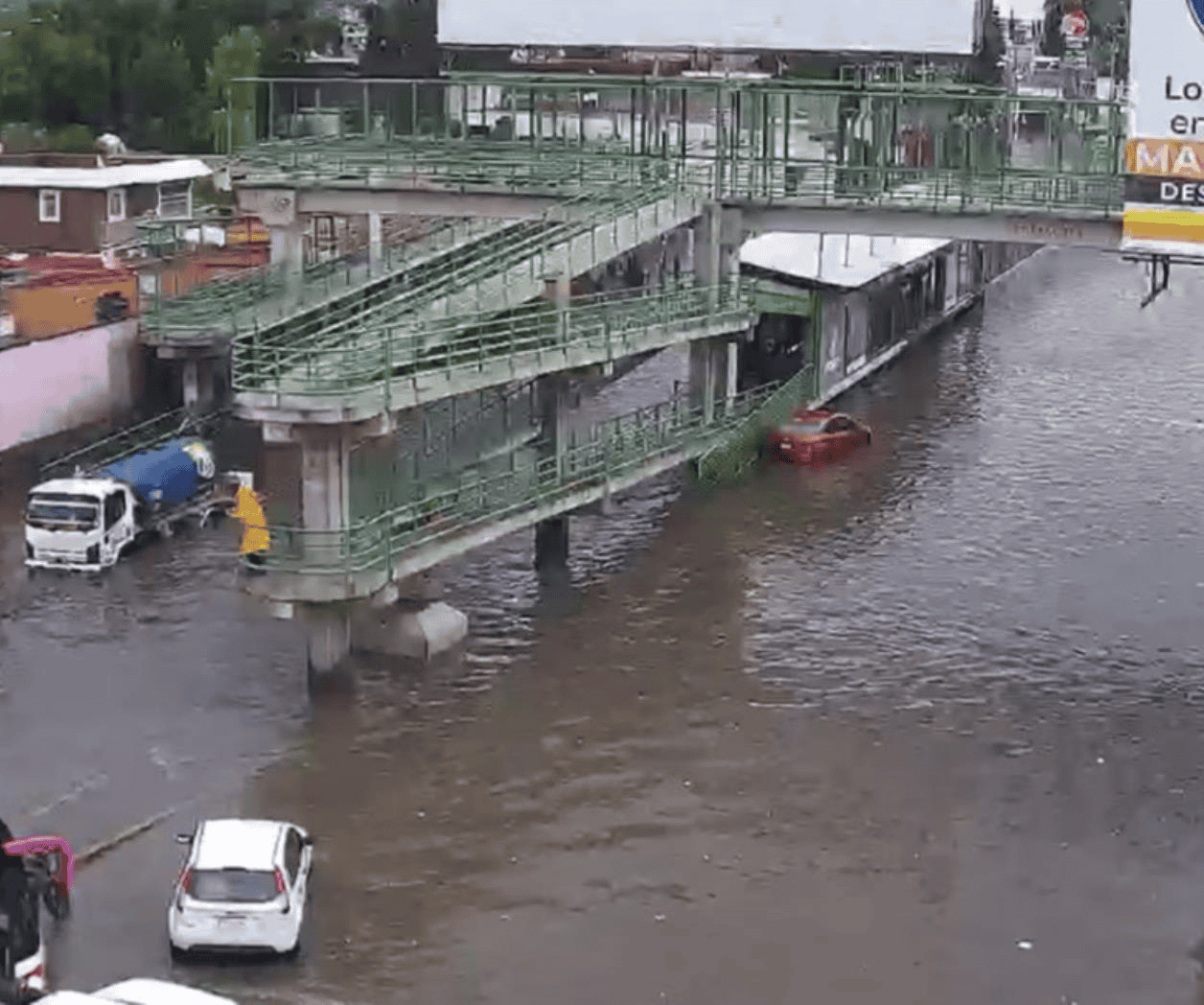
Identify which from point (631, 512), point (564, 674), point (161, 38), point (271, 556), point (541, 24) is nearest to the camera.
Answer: point (271, 556)

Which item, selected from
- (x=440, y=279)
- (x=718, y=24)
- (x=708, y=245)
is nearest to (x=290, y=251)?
(x=708, y=245)

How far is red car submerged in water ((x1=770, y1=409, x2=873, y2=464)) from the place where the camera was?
37.5 meters

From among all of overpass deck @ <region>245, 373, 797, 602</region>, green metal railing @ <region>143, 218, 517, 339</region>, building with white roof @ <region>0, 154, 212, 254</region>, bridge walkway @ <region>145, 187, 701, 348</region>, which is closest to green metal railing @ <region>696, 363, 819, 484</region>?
overpass deck @ <region>245, 373, 797, 602</region>

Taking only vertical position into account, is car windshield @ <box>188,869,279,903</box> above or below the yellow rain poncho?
below

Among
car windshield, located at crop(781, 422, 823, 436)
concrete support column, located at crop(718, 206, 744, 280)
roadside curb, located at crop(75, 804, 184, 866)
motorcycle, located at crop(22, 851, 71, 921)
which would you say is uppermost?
concrete support column, located at crop(718, 206, 744, 280)

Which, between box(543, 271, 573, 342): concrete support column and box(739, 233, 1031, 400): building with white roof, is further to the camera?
Answer: box(739, 233, 1031, 400): building with white roof

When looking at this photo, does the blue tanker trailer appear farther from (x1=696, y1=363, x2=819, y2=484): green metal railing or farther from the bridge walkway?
(x1=696, y1=363, x2=819, y2=484): green metal railing

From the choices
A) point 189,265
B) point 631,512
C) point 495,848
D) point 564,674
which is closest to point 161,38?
point 189,265

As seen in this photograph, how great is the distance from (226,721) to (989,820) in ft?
30.3

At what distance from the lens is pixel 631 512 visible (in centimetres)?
3391

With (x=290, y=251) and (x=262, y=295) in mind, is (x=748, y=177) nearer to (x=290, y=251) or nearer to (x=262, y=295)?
(x=290, y=251)

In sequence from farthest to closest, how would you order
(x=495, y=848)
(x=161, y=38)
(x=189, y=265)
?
(x=161, y=38) < (x=189, y=265) < (x=495, y=848)

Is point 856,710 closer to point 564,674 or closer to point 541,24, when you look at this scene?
point 564,674

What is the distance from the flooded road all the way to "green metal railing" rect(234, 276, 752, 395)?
11.8 feet
